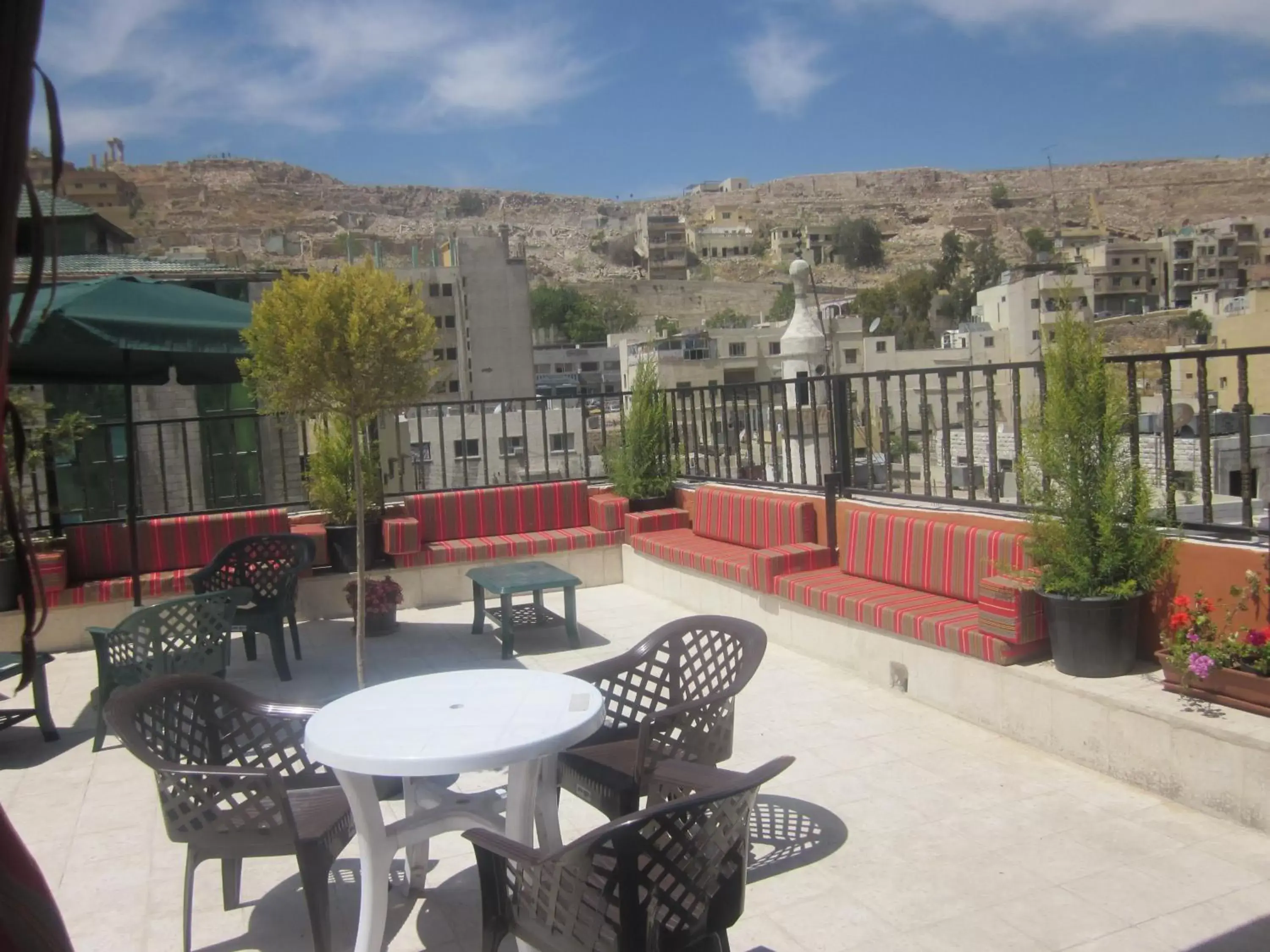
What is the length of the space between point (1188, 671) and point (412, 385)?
3.42m

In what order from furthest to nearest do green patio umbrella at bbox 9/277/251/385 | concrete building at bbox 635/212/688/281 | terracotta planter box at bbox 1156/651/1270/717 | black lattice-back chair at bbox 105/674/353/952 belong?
concrete building at bbox 635/212/688/281
green patio umbrella at bbox 9/277/251/385
terracotta planter box at bbox 1156/651/1270/717
black lattice-back chair at bbox 105/674/353/952

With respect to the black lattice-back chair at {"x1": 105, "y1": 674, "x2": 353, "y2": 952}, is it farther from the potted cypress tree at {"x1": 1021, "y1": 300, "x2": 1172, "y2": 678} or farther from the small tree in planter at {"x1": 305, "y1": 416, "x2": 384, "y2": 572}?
the small tree in planter at {"x1": 305, "y1": 416, "x2": 384, "y2": 572}

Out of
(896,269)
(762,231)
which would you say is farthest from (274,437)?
(762,231)

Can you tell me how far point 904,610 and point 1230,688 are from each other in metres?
1.53

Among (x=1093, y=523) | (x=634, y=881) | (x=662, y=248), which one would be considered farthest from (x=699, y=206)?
(x=634, y=881)

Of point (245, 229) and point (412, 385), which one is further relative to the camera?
point (245, 229)

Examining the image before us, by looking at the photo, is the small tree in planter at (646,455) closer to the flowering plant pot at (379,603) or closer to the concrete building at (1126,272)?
the flowering plant pot at (379,603)

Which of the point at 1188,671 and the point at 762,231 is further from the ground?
the point at 762,231

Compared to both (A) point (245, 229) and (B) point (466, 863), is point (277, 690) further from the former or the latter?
(A) point (245, 229)

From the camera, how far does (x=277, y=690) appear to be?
5.49 metres

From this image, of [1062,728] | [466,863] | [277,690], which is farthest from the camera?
[277,690]

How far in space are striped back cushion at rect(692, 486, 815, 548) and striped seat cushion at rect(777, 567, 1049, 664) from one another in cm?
39

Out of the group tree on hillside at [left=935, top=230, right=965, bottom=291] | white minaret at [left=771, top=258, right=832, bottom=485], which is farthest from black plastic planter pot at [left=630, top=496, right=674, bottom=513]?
tree on hillside at [left=935, top=230, right=965, bottom=291]

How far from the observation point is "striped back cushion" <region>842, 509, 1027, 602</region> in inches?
180
